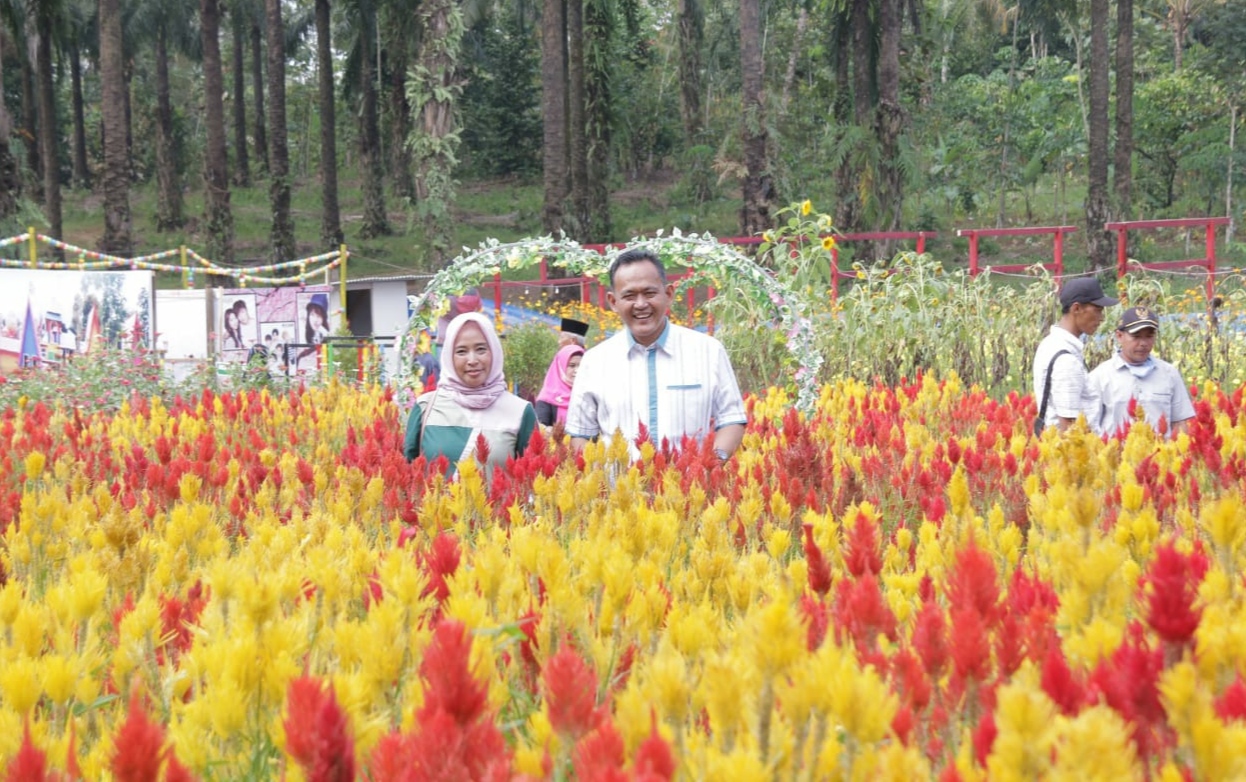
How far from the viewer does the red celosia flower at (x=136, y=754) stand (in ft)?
4.12

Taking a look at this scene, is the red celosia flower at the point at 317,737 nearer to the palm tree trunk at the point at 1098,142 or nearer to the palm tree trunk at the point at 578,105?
the palm tree trunk at the point at 1098,142

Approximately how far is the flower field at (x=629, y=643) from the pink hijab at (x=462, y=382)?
57.8 inches

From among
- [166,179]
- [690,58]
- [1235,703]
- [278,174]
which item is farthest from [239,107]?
[1235,703]

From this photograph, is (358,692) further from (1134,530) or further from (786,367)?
(786,367)

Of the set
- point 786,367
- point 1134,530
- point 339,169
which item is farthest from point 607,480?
point 339,169

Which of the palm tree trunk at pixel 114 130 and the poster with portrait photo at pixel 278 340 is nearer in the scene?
the poster with portrait photo at pixel 278 340

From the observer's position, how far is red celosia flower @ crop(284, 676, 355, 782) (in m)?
1.20

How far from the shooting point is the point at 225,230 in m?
26.2

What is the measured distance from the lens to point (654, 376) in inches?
193

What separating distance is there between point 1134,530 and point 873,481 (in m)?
1.65

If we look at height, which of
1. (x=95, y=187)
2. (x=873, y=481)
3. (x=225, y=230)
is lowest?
(x=873, y=481)

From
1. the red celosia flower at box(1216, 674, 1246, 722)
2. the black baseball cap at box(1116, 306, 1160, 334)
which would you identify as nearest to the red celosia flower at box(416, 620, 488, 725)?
the red celosia flower at box(1216, 674, 1246, 722)

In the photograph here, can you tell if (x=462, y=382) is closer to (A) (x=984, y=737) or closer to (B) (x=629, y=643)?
(B) (x=629, y=643)

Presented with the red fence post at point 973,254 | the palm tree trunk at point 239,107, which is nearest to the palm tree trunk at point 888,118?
the red fence post at point 973,254
